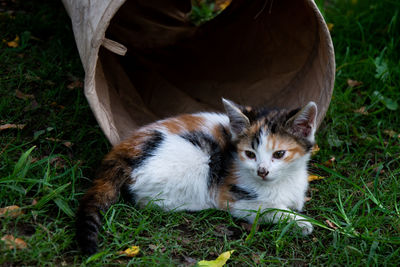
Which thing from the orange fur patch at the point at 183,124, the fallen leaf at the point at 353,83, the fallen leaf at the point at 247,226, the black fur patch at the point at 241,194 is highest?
the orange fur patch at the point at 183,124

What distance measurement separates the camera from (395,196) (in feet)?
10.2

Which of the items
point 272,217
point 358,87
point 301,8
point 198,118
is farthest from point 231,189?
point 358,87

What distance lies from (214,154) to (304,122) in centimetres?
67

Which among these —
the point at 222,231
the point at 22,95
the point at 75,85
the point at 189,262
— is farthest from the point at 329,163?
the point at 22,95

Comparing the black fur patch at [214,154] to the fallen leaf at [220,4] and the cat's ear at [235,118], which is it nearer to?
the cat's ear at [235,118]

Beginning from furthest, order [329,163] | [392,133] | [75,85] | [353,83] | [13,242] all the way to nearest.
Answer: [353,83] < [75,85] < [392,133] < [329,163] < [13,242]

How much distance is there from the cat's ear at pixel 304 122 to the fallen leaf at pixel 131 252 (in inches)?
48.8

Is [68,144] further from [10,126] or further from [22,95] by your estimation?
[22,95]

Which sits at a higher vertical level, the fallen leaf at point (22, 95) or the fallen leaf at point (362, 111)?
the fallen leaf at point (22, 95)

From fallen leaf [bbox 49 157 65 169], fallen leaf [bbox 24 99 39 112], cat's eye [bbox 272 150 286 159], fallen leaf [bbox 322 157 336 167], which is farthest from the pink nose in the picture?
fallen leaf [bbox 24 99 39 112]

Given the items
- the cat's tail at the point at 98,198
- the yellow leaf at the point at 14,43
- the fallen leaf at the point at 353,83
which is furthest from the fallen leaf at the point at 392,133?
the yellow leaf at the point at 14,43

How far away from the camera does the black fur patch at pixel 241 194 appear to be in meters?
2.96

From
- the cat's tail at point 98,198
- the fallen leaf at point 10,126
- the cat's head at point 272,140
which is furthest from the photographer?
the fallen leaf at point 10,126

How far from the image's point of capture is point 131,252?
8.10 ft
